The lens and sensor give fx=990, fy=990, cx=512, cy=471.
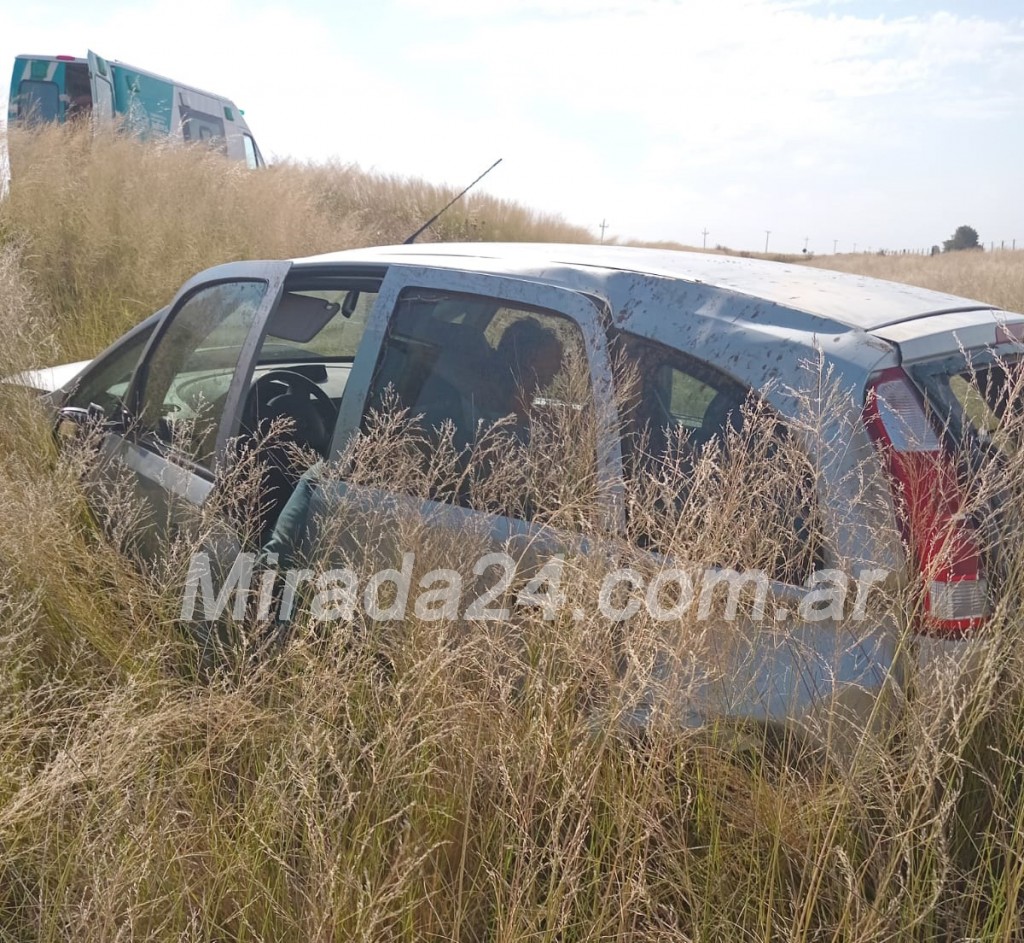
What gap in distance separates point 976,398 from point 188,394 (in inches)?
111

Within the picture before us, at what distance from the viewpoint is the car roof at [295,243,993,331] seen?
236 centimetres

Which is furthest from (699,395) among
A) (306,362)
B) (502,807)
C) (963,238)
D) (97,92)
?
(963,238)

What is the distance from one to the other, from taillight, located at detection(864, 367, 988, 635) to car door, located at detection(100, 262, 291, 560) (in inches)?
86.1

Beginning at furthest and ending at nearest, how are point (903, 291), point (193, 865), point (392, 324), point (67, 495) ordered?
point (67, 495), point (392, 324), point (903, 291), point (193, 865)

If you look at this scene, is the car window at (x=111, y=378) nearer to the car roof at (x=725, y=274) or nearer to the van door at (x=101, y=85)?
the car roof at (x=725, y=274)

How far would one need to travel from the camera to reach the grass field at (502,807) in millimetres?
1825

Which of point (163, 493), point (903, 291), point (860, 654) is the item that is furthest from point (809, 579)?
point (163, 493)

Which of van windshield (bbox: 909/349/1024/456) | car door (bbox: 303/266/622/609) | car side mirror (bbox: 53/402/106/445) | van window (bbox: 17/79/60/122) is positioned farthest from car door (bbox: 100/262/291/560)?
van window (bbox: 17/79/60/122)

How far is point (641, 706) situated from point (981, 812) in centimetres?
73

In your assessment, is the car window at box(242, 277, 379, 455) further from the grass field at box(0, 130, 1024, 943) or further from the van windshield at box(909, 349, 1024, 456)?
the van windshield at box(909, 349, 1024, 456)

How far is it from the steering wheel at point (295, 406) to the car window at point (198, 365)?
125mm

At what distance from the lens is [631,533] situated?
7.14ft

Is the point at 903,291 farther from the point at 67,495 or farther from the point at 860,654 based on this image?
the point at 67,495

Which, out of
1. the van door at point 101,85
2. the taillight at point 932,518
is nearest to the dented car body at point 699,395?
the taillight at point 932,518
